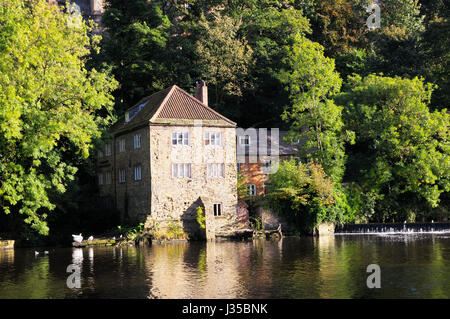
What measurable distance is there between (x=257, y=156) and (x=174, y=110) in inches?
467

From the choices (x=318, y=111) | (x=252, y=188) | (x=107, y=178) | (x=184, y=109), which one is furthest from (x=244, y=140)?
(x=107, y=178)

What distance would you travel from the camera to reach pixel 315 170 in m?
52.7

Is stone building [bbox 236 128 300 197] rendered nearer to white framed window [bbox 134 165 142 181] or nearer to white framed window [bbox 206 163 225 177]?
white framed window [bbox 206 163 225 177]

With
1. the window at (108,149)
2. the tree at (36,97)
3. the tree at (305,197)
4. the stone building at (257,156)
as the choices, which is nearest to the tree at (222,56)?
the stone building at (257,156)

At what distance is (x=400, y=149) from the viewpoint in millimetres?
55844

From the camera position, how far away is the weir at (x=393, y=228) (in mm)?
54875

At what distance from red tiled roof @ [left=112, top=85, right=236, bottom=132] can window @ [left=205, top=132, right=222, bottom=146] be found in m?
1.36

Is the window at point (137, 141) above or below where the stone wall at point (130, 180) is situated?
above

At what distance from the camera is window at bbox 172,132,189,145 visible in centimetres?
5203

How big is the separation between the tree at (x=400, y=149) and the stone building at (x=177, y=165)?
43.9ft

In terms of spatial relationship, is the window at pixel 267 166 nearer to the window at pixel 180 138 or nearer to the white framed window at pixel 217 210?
the white framed window at pixel 217 210

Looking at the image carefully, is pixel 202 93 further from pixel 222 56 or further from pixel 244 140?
pixel 222 56
